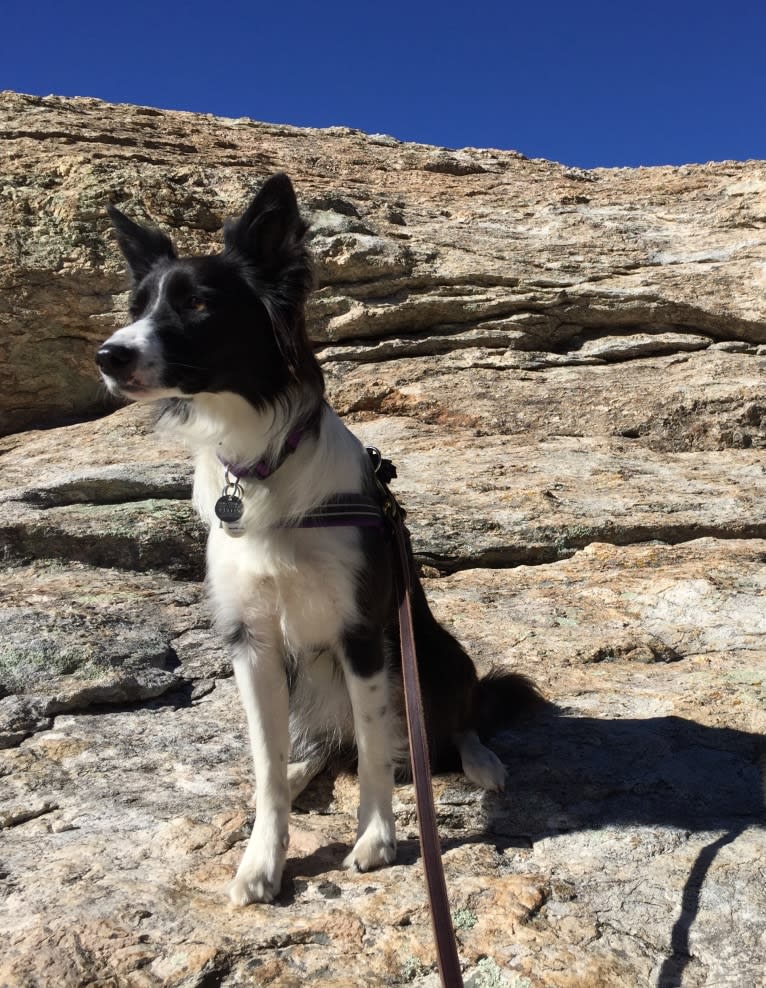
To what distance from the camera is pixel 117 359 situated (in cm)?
235

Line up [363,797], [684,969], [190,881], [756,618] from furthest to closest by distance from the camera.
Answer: [756,618] → [363,797] → [190,881] → [684,969]

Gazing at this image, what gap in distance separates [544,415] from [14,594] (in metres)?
4.14

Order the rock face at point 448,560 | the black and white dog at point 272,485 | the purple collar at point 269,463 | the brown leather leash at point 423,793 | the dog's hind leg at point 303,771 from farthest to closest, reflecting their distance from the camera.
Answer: the dog's hind leg at point 303,771, the purple collar at point 269,463, the black and white dog at point 272,485, the rock face at point 448,560, the brown leather leash at point 423,793

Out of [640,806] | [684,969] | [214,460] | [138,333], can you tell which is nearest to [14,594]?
[214,460]

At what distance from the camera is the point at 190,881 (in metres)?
2.35

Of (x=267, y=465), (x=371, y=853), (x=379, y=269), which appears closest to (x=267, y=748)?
(x=371, y=853)

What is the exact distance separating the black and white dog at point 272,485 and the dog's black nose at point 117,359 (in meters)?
0.05

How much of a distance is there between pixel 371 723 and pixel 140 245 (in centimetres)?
178

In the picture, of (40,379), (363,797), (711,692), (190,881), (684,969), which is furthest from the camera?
(40,379)

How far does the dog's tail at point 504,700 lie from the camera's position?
337cm

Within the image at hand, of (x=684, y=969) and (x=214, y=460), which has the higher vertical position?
(x=214, y=460)

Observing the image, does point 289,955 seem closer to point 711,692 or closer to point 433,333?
point 711,692

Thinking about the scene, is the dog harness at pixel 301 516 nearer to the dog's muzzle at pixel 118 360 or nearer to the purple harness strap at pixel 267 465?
the purple harness strap at pixel 267 465

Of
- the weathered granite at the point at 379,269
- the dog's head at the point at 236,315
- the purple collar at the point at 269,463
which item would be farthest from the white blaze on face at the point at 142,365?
the weathered granite at the point at 379,269
